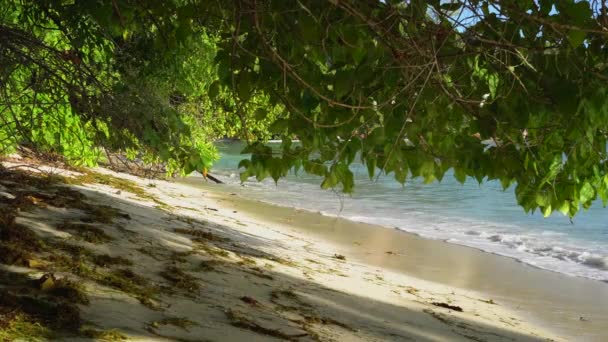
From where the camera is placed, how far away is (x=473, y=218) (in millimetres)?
18266

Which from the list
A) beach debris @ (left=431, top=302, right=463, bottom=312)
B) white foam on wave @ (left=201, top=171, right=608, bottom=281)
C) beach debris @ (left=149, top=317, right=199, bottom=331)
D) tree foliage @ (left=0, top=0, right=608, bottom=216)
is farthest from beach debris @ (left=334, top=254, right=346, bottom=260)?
tree foliage @ (left=0, top=0, right=608, bottom=216)

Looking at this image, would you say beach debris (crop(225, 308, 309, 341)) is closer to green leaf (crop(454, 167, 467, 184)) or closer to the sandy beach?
the sandy beach

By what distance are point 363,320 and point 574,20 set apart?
3.46m

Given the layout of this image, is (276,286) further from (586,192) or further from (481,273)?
(481,273)

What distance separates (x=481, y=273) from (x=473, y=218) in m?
7.60

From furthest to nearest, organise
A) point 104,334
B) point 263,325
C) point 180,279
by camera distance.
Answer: point 180,279
point 263,325
point 104,334

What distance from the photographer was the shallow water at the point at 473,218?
13.0m

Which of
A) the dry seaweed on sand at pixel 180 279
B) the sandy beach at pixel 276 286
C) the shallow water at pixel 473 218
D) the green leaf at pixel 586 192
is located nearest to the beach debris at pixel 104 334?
the sandy beach at pixel 276 286

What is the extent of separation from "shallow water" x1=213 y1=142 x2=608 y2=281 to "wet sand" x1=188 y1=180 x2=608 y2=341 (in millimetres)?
818

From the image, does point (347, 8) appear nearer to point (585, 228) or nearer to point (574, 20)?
point (574, 20)

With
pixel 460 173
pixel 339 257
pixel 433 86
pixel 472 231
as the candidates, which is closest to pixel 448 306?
pixel 339 257

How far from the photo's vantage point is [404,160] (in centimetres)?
353

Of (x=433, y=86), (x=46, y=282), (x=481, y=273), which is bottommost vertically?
(x=481, y=273)

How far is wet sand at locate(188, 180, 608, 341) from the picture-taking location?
28.0ft
